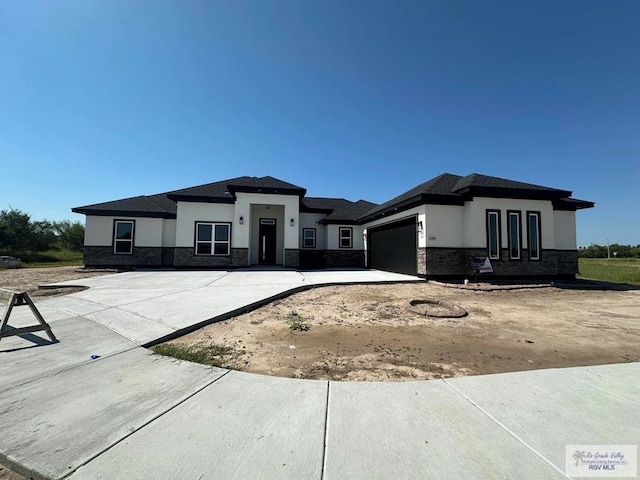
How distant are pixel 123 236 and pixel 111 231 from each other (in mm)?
688

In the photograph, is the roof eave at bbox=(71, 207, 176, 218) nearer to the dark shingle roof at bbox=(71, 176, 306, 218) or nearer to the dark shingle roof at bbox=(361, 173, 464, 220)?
the dark shingle roof at bbox=(71, 176, 306, 218)

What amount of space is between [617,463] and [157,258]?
18.8m

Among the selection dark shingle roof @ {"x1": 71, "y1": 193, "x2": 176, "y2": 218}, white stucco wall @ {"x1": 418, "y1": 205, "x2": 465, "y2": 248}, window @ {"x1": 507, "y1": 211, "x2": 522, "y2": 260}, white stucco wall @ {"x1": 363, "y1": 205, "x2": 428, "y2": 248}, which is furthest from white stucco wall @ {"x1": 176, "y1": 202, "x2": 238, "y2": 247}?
window @ {"x1": 507, "y1": 211, "x2": 522, "y2": 260}

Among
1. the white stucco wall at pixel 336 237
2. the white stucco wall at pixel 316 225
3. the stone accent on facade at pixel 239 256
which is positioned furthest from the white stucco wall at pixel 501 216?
the stone accent on facade at pixel 239 256

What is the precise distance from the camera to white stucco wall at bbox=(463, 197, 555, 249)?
11680 mm

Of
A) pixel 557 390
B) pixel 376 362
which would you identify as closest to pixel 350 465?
pixel 376 362

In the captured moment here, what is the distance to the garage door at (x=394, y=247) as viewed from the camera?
42.3 ft

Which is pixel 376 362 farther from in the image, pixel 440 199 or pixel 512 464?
pixel 440 199

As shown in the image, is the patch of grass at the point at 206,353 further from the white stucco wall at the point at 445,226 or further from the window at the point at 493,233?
the window at the point at 493,233

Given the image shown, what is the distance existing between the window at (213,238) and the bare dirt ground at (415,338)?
33.3ft

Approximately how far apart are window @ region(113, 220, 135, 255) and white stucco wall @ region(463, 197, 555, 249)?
60.0ft

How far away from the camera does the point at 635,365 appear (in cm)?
355

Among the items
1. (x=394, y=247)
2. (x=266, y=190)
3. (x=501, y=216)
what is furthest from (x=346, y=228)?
(x=501, y=216)

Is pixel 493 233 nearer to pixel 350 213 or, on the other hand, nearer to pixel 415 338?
pixel 415 338
